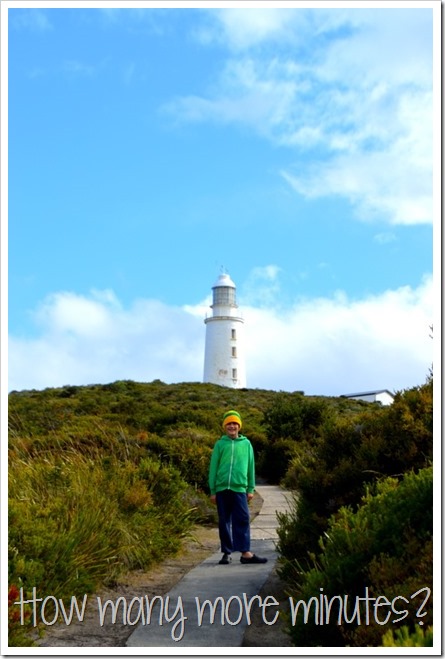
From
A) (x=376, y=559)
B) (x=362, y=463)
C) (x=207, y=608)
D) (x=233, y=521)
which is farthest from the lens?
(x=233, y=521)

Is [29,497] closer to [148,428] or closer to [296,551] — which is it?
[296,551]

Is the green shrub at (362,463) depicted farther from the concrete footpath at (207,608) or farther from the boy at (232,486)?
the boy at (232,486)

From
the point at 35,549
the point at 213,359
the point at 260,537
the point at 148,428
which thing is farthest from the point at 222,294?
the point at 35,549

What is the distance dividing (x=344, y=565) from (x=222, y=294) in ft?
150

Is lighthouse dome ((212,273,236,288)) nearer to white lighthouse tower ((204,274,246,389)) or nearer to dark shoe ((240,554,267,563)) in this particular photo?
white lighthouse tower ((204,274,246,389))

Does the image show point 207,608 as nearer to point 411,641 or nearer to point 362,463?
point 362,463

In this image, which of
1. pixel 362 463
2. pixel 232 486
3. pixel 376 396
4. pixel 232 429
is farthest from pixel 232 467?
pixel 376 396

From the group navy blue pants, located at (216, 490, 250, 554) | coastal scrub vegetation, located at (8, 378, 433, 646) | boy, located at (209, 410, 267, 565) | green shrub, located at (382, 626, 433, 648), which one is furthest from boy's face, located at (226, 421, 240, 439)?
green shrub, located at (382, 626, 433, 648)

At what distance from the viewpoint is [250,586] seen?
6270mm

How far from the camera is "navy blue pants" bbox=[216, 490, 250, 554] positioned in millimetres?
7512

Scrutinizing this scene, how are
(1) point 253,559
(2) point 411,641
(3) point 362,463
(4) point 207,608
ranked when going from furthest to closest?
1. (1) point 253,559
2. (3) point 362,463
3. (4) point 207,608
4. (2) point 411,641

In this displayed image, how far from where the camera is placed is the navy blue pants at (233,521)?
751 centimetres

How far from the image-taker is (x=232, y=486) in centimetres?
780

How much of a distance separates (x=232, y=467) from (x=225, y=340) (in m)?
41.3
